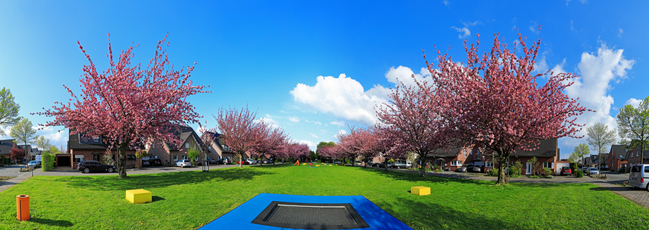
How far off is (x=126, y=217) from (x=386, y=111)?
78.1 ft

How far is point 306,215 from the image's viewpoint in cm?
1052

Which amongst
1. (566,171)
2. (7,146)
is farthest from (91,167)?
(7,146)

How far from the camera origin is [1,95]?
32438 mm

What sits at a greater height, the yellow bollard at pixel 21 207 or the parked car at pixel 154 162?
the yellow bollard at pixel 21 207

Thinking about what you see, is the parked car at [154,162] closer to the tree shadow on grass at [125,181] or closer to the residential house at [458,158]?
the tree shadow on grass at [125,181]

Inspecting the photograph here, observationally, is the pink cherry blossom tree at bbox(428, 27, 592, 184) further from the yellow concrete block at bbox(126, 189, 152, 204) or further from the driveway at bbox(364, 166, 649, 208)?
the yellow concrete block at bbox(126, 189, 152, 204)

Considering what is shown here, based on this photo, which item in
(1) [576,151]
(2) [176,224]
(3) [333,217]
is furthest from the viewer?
(1) [576,151]

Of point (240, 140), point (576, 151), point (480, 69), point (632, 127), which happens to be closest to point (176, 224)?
point (480, 69)

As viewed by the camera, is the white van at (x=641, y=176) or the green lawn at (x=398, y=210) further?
the white van at (x=641, y=176)

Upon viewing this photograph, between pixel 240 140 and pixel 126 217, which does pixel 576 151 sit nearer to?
pixel 240 140

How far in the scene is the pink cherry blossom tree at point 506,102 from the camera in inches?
658

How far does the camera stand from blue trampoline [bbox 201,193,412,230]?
9164 millimetres

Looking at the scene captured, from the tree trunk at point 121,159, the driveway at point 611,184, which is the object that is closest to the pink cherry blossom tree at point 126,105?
the tree trunk at point 121,159

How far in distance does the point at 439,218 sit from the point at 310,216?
15.9 feet
